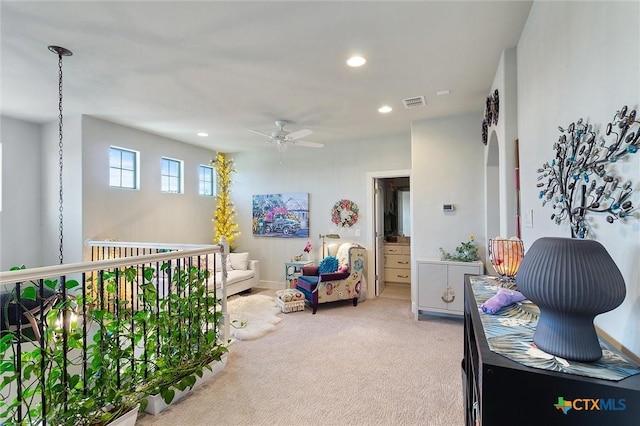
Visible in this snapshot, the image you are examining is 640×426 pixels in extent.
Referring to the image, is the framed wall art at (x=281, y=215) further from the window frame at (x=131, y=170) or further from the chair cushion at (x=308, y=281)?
the window frame at (x=131, y=170)

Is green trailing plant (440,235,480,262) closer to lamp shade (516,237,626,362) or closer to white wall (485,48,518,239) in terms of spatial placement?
white wall (485,48,518,239)

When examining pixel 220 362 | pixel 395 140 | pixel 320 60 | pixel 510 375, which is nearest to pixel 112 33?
pixel 320 60

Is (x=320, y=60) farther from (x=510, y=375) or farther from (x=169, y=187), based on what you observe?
(x=169, y=187)

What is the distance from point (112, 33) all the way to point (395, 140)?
4.17 meters

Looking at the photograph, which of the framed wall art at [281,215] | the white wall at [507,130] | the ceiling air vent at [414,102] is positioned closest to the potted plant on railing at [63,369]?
the white wall at [507,130]

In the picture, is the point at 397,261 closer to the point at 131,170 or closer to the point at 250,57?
the point at 250,57

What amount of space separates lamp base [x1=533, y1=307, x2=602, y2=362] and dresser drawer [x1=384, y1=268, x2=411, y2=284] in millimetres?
5627

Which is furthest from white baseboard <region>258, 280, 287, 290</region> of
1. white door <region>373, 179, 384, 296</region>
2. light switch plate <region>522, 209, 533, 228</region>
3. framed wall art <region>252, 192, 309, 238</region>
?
light switch plate <region>522, 209, 533, 228</region>

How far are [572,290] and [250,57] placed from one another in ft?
9.13

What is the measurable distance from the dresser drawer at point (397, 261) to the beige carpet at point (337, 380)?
235 cm

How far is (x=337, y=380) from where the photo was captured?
2699mm

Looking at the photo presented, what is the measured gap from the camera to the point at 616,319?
3.60 feet

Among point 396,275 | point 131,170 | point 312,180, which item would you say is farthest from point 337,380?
point 131,170

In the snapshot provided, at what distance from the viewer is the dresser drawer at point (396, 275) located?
6426 mm
